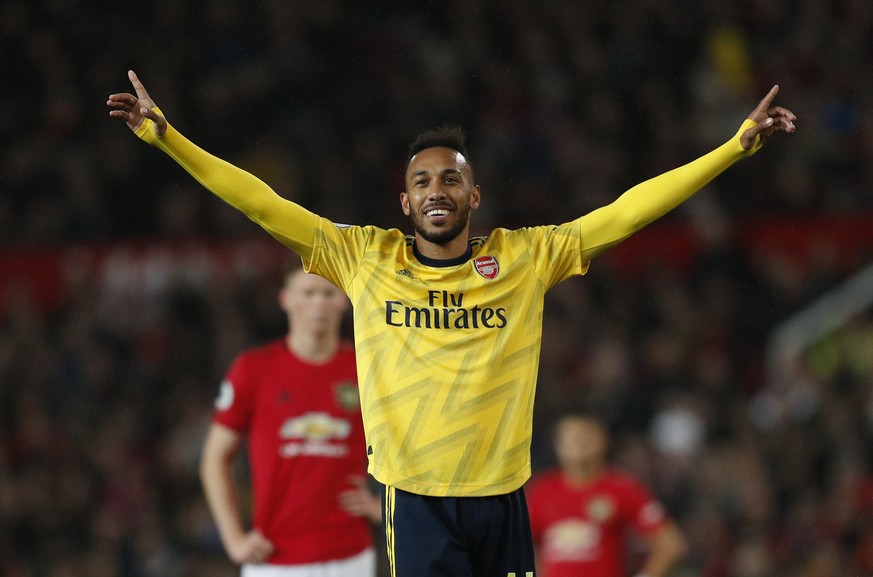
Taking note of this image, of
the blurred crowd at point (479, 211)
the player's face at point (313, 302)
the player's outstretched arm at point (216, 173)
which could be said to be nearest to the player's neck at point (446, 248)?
the player's outstretched arm at point (216, 173)

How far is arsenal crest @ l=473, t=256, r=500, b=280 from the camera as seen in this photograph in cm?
449

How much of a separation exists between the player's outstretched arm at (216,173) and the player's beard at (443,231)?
38 cm

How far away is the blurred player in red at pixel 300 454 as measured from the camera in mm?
6008

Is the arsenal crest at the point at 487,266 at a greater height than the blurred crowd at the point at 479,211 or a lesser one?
lesser

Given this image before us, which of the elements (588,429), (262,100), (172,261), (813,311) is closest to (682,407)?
(813,311)

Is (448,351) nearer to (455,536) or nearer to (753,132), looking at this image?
(455,536)

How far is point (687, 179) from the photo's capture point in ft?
14.6

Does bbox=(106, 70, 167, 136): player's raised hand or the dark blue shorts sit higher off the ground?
bbox=(106, 70, 167, 136): player's raised hand

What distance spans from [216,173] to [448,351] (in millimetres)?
972

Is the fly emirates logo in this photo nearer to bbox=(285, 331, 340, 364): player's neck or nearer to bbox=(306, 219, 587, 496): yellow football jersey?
bbox=(306, 219, 587, 496): yellow football jersey

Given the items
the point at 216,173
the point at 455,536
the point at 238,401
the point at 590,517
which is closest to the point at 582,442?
the point at 590,517

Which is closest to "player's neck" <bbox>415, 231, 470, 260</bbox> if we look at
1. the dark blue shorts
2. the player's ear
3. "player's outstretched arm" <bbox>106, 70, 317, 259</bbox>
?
the player's ear

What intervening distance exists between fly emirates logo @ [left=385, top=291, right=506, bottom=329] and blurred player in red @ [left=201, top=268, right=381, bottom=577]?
171 centimetres

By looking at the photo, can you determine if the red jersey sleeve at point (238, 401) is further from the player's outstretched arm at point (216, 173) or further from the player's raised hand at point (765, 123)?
the player's raised hand at point (765, 123)
